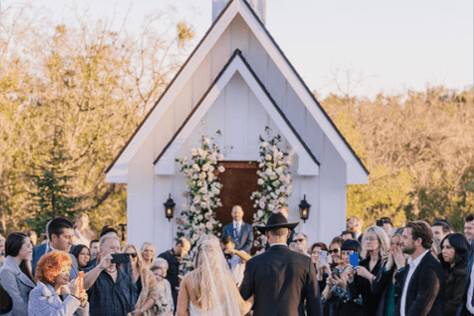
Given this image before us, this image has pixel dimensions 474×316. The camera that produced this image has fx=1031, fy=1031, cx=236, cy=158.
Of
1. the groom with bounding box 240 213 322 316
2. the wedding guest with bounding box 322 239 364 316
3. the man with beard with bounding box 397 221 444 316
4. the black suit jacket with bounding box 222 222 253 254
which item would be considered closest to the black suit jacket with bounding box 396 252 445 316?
the man with beard with bounding box 397 221 444 316

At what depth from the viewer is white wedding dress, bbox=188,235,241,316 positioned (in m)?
10.6

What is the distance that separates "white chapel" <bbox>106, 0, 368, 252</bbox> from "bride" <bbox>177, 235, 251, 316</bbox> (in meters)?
10.9

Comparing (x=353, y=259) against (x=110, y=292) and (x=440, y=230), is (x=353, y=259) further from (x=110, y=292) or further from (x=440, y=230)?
(x=110, y=292)

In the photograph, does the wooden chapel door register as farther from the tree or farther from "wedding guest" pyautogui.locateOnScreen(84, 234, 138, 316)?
"wedding guest" pyautogui.locateOnScreen(84, 234, 138, 316)

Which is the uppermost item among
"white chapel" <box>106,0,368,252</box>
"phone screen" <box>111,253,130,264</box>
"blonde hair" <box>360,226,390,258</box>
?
"white chapel" <box>106,0,368,252</box>

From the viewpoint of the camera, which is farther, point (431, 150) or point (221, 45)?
point (431, 150)

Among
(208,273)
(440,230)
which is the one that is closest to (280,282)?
(208,273)

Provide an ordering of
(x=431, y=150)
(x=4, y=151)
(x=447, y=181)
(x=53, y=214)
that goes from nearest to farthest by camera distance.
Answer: (x=53, y=214) < (x=4, y=151) < (x=447, y=181) < (x=431, y=150)

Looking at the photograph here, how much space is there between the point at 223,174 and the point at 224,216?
2.98ft

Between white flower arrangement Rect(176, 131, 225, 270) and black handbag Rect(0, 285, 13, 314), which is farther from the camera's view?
white flower arrangement Rect(176, 131, 225, 270)

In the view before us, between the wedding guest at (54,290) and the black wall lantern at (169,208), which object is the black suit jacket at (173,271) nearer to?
the black wall lantern at (169,208)

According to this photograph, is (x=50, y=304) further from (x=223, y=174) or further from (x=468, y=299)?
(x=223, y=174)

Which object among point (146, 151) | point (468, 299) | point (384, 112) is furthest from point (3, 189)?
point (384, 112)

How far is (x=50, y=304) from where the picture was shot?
30.7ft
